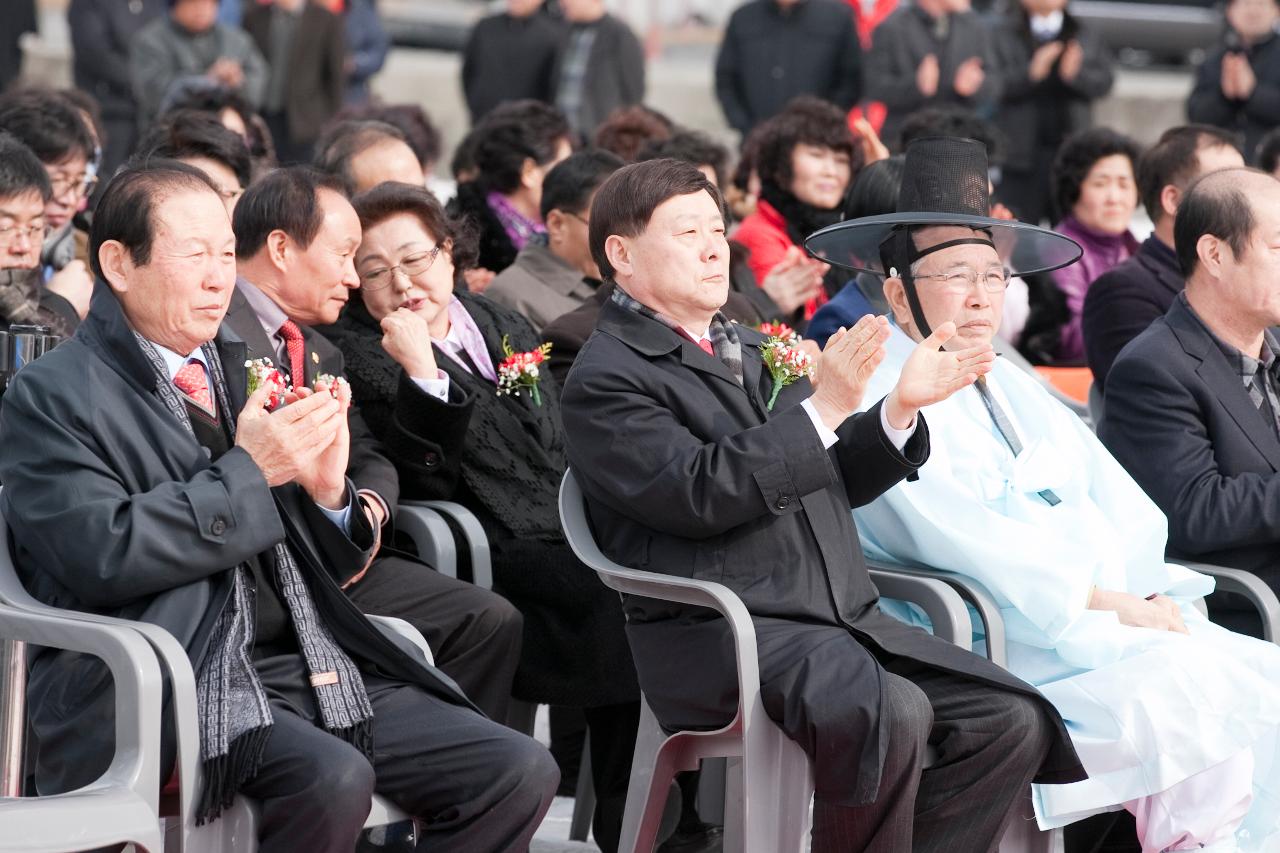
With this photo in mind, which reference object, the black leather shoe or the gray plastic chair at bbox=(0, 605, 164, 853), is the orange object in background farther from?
the gray plastic chair at bbox=(0, 605, 164, 853)

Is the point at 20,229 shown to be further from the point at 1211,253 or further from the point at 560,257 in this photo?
the point at 1211,253

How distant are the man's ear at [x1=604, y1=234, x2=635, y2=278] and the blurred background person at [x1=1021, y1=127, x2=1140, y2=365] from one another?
3442 mm

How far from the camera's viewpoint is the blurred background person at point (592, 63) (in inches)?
403

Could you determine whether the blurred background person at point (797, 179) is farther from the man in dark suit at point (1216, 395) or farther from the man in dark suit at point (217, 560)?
the man in dark suit at point (217, 560)

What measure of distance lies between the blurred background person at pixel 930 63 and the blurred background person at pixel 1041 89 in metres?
0.15

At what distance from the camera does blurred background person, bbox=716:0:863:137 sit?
33.7 ft

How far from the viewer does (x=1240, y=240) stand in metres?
4.83

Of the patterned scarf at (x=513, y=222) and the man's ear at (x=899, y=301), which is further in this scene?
the patterned scarf at (x=513, y=222)

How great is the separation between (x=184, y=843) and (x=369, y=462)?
1.45 m

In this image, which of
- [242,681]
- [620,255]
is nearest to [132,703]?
[242,681]

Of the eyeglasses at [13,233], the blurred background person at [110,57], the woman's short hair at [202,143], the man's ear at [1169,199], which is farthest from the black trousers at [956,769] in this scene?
the blurred background person at [110,57]

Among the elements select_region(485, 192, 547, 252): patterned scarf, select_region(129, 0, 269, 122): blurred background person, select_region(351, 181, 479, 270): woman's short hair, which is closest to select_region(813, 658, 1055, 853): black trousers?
select_region(351, 181, 479, 270): woman's short hair

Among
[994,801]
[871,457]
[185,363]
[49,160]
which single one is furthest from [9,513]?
[49,160]

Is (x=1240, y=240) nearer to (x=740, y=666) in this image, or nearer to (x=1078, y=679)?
(x=1078, y=679)
